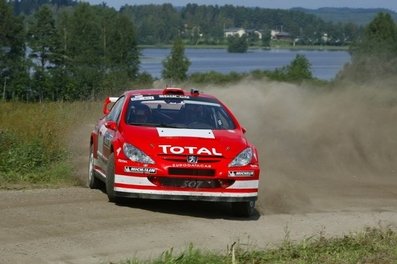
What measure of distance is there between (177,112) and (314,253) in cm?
406

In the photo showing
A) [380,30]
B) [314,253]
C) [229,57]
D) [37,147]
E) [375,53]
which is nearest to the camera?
[314,253]

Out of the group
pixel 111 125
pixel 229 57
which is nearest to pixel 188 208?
pixel 111 125

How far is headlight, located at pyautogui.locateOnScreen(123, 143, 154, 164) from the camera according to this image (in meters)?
10.9

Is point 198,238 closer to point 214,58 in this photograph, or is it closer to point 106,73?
point 106,73

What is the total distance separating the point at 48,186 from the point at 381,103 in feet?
38.9

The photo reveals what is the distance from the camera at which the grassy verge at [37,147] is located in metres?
13.9

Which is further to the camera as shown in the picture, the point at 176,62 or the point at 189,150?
the point at 176,62

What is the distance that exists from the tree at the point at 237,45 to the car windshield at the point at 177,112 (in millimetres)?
97280

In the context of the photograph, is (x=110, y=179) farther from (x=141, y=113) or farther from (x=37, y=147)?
(x=37, y=147)

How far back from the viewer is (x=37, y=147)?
51.4 ft

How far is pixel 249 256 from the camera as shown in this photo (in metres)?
8.50

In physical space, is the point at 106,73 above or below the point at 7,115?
below

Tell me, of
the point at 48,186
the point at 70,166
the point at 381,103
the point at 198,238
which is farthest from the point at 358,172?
the point at 198,238

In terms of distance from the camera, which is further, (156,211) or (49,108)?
(49,108)
